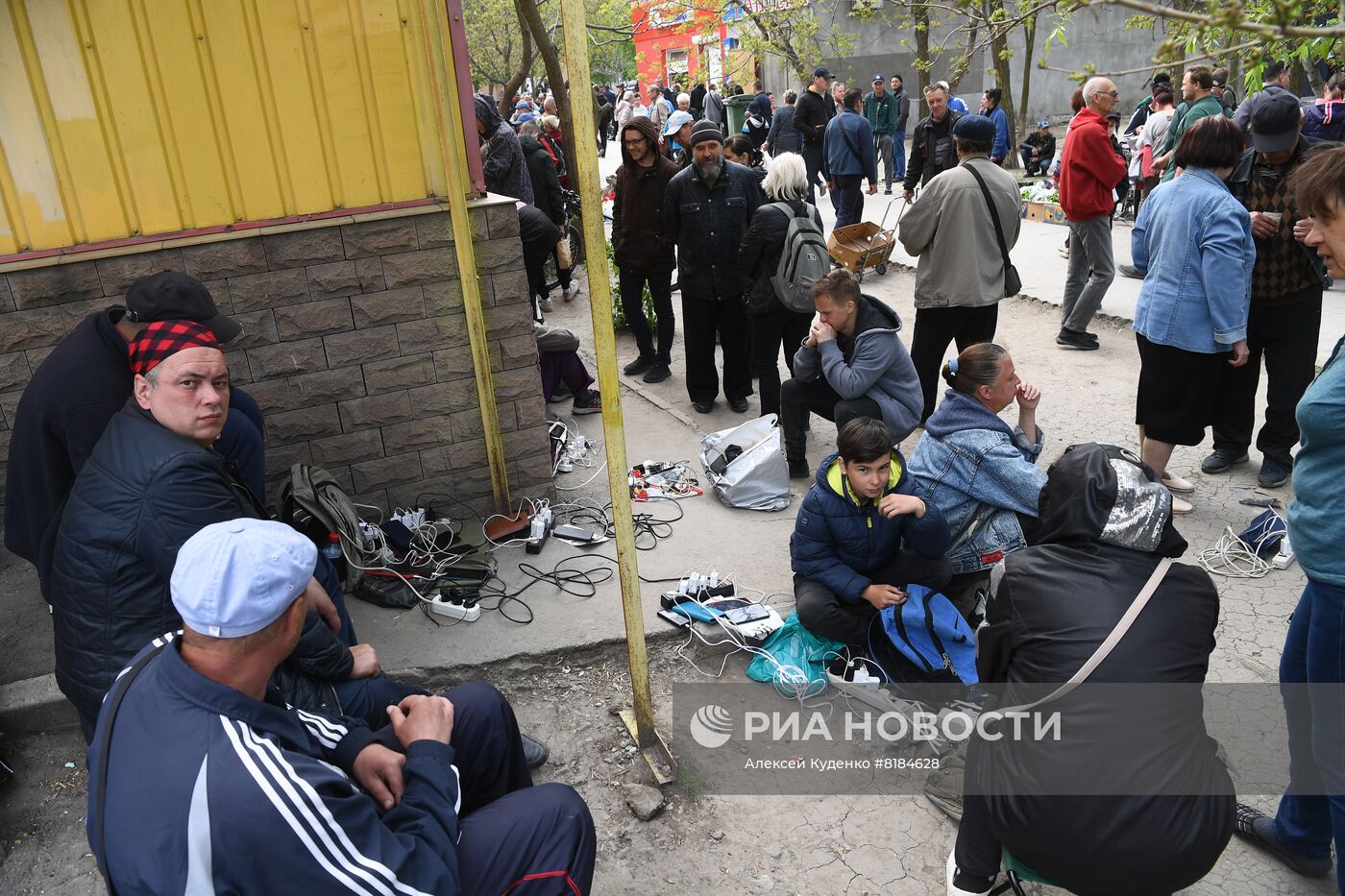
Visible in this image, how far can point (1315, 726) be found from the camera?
2.62 metres

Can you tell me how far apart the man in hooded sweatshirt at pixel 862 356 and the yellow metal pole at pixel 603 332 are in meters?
2.14

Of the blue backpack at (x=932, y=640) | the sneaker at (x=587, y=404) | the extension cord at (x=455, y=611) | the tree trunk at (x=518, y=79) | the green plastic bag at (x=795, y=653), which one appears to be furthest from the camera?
the tree trunk at (x=518, y=79)

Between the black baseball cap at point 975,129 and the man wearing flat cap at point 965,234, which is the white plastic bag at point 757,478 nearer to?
the man wearing flat cap at point 965,234

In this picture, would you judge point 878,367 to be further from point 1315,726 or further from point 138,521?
point 138,521

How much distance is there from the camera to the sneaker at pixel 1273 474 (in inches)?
205

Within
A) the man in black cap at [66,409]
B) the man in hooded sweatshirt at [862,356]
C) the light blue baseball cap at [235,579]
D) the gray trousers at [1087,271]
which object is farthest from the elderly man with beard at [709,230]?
the light blue baseball cap at [235,579]

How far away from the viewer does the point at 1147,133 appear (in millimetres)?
10375

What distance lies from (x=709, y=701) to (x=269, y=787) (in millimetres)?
2282

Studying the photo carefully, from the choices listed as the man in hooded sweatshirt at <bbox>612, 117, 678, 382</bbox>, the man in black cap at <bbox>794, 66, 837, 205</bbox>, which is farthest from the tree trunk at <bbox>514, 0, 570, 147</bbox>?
the man in black cap at <bbox>794, 66, 837, 205</bbox>

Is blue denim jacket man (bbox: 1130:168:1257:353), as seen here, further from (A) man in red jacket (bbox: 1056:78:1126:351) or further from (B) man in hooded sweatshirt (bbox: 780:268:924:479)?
(A) man in red jacket (bbox: 1056:78:1126:351)

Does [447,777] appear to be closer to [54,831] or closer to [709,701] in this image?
[709,701]

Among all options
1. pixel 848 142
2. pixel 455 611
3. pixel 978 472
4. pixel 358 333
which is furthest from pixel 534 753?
pixel 848 142

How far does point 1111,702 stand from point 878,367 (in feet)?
9.24

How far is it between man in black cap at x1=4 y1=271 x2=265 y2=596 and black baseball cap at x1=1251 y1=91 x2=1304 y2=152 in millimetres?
5100
